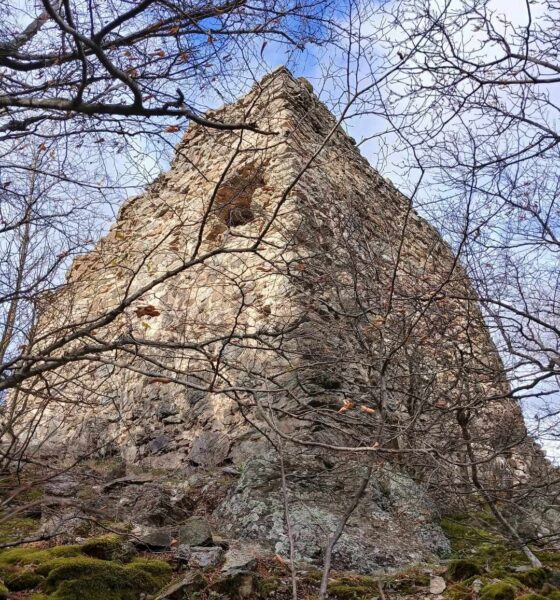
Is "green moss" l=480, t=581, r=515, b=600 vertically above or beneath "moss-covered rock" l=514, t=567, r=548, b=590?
beneath

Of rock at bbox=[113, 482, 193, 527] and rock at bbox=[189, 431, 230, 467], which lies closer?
rock at bbox=[113, 482, 193, 527]

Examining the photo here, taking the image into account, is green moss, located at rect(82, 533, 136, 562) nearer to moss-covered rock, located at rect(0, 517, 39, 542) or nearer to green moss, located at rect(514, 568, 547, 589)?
moss-covered rock, located at rect(0, 517, 39, 542)

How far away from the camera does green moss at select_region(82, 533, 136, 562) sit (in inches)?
121

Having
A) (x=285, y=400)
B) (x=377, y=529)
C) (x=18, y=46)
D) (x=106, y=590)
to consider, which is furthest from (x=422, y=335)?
(x=18, y=46)

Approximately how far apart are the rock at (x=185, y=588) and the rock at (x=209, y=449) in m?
1.98

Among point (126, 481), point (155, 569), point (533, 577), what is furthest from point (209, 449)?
point (533, 577)

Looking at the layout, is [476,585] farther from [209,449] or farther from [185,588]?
[209,449]

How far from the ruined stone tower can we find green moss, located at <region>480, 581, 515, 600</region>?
2.20ft

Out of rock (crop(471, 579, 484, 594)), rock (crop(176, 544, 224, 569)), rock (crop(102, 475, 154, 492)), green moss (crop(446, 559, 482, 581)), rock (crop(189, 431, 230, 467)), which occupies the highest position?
rock (crop(189, 431, 230, 467))

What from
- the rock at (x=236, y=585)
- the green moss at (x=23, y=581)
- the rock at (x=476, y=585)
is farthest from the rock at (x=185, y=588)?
the rock at (x=476, y=585)

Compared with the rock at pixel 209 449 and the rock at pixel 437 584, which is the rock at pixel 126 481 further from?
the rock at pixel 437 584

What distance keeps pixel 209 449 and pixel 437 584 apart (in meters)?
2.42

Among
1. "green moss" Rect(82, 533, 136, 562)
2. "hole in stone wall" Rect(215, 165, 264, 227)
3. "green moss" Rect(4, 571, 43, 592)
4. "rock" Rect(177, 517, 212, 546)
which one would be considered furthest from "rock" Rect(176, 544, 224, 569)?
"hole in stone wall" Rect(215, 165, 264, 227)

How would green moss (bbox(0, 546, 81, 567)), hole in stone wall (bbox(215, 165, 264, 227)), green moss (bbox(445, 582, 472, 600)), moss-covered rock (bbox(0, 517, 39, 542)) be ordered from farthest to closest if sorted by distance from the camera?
hole in stone wall (bbox(215, 165, 264, 227)) → moss-covered rock (bbox(0, 517, 39, 542)) → green moss (bbox(0, 546, 81, 567)) → green moss (bbox(445, 582, 472, 600))
